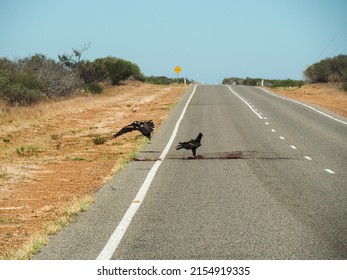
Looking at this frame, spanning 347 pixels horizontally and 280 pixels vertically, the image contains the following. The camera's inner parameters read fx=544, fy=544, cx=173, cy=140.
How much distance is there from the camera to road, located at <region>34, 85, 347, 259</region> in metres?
6.16

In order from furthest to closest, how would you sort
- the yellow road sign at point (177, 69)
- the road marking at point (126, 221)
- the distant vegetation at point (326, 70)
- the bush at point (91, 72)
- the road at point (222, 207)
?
1. the yellow road sign at point (177, 69)
2. the distant vegetation at point (326, 70)
3. the bush at point (91, 72)
4. the road at point (222, 207)
5. the road marking at point (126, 221)

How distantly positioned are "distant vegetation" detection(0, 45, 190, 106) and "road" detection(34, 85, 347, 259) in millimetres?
21350

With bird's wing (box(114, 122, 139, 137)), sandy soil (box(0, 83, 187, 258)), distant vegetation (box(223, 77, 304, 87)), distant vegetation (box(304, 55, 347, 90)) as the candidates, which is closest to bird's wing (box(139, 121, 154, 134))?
bird's wing (box(114, 122, 139, 137))

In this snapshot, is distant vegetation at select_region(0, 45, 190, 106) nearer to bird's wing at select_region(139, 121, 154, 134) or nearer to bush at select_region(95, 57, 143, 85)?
bush at select_region(95, 57, 143, 85)

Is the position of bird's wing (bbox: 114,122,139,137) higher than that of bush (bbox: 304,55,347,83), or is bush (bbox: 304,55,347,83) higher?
bird's wing (bbox: 114,122,139,137)

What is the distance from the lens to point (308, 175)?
1151cm

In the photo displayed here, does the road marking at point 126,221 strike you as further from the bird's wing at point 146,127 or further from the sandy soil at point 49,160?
the bird's wing at point 146,127

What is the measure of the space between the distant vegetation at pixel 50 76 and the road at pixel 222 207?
→ 21350 mm

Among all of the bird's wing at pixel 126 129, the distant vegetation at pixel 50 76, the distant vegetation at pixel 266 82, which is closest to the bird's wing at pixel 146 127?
the bird's wing at pixel 126 129

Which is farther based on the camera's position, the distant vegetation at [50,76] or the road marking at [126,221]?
the distant vegetation at [50,76]

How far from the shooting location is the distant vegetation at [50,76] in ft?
119

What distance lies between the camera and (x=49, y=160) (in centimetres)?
1570

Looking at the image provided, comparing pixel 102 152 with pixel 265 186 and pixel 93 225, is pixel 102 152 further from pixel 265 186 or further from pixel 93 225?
pixel 93 225
